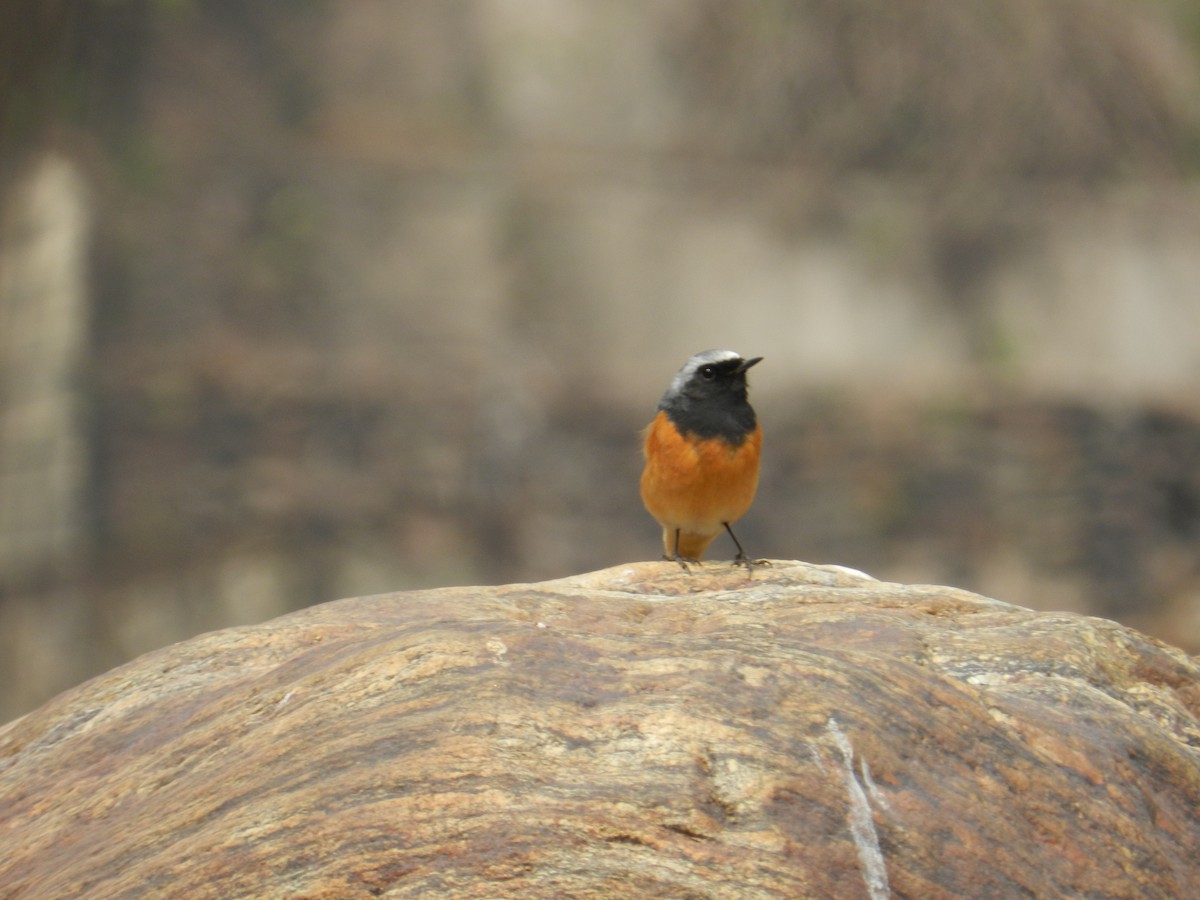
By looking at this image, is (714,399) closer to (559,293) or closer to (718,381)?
(718,381)

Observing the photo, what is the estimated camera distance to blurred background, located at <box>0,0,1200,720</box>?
11.4 meters

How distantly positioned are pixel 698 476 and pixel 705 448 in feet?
0.43

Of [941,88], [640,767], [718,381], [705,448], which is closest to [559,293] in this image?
[941,88]

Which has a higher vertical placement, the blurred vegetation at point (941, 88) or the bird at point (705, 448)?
the blurred vegetation at point (941, 88)

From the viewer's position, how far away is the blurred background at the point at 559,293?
11.4m

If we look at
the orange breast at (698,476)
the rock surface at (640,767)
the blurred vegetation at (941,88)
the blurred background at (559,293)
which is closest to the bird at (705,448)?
the orange breast at (698,476)

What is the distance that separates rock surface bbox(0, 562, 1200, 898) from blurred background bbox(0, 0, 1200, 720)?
266 inches

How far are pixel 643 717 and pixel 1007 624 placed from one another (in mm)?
1619

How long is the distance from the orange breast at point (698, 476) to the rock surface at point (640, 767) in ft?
6.49

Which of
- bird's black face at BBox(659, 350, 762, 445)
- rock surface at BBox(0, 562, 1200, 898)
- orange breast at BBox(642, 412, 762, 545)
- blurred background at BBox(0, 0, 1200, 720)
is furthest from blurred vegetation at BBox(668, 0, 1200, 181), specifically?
rock surface at BBox(0, 562, 1200, 898)

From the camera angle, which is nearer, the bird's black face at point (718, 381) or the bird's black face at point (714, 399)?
the bird's black face at point (714, 399)

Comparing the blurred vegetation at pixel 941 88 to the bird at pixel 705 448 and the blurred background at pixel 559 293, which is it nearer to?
the blurred background at pixel 559 293

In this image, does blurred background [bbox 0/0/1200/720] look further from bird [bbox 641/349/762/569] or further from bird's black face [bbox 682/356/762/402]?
bird's black face [bbox 682/356/762/402]

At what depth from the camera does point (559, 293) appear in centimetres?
1250
